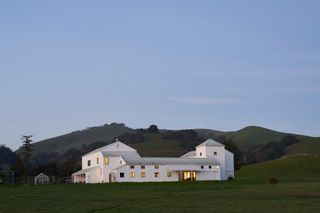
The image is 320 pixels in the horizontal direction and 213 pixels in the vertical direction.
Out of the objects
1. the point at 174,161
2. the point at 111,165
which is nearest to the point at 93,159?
the point at 111,165

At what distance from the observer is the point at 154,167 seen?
101m

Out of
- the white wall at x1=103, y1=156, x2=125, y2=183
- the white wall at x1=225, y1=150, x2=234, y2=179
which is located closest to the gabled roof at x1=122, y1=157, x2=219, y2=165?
the white wall at x1=103, y1=156, x2=125, y2=183

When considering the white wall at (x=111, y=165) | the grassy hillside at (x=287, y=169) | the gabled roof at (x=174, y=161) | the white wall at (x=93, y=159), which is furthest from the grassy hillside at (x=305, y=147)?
the white wall at (x=111, y=165)

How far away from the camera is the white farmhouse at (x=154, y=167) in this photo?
10001 centimetres

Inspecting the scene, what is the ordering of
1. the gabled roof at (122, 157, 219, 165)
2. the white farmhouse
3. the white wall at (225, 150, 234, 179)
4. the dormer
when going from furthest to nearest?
1. the dormer
2. the white wall at (225, 150, 234, 179)
3. the gabled roof at (122, 157, 219, 165)
4. the white farmhouse

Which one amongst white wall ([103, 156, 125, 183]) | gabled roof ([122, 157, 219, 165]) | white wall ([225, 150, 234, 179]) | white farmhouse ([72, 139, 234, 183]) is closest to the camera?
white farmhouse ([72, 139, 234, 183])

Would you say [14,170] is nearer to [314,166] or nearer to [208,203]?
[314,166]

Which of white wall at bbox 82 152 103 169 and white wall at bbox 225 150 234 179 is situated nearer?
white wall at bbox 82 152 103 169

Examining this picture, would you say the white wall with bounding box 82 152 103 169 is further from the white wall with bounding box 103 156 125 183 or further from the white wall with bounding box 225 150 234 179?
the white wall with bounding box 225 150 234 179

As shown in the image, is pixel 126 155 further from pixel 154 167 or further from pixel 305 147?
pixel 305 147

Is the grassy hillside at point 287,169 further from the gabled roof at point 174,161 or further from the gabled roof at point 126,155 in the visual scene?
the gabled roof at point 126,155

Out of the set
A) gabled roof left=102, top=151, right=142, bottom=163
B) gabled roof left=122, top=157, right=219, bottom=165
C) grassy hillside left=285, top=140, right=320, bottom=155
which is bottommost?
gabled roof left=122, top=157, right=219, bottom=165

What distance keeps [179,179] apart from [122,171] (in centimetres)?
975

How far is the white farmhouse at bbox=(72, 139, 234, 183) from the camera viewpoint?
10001 cm
